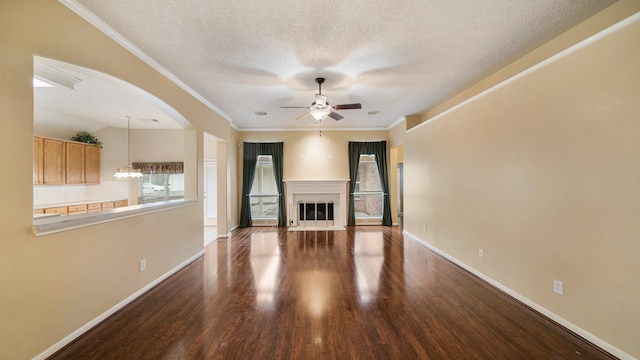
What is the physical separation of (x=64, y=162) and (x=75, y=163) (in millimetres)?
254

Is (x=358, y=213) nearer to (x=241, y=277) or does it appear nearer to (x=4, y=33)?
(x=241, y=277)

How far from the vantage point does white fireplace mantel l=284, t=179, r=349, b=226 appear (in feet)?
23.6

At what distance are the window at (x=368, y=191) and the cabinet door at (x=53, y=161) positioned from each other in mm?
7197

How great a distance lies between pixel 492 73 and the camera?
3.67 metres

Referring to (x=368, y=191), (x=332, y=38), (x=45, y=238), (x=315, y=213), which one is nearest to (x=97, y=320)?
(x=45, y=238)

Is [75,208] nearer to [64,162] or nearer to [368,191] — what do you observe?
[64,162]

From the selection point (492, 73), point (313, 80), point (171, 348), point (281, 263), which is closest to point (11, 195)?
point (171, 348)

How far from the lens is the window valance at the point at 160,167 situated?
7129mm

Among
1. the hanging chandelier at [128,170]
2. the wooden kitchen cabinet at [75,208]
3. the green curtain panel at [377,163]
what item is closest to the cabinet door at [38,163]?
the wooden kitchen cabinet at [75,208]

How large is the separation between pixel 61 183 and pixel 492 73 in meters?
8.86

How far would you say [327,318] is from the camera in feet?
8.10

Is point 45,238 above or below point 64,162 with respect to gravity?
below

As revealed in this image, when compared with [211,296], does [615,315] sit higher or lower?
higher

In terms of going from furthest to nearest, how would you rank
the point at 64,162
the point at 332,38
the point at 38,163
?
the point at 64,162, the point at 38,163, the point at 332,38
